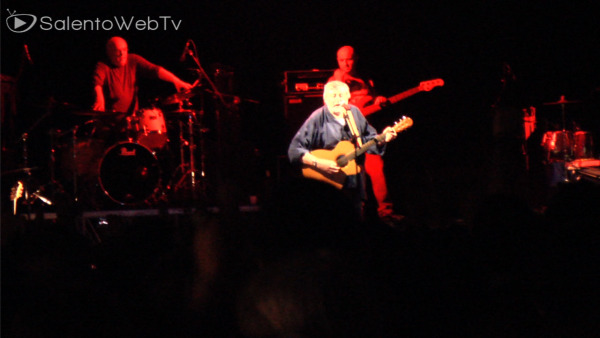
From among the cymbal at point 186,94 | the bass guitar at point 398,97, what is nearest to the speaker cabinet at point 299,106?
the bass guitar at point 398,97

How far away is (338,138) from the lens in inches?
244

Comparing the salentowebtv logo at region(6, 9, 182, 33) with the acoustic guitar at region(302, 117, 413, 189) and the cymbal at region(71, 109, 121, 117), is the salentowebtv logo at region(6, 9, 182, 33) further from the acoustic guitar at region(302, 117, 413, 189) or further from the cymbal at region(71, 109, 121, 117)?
the acoustic guitar at region(302, 117, 413, 189)

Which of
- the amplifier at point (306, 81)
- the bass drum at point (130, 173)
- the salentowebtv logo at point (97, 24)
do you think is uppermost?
the salentowebtv logo at point (97, 24)

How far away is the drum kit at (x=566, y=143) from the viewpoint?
9008 millimetres

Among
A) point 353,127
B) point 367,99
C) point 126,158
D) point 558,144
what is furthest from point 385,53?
point 126,158

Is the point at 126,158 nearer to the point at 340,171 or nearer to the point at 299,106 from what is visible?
the point at 299,106

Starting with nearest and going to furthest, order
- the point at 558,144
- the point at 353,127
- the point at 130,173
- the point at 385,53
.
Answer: the point at 353,127 → the point at 130,173 → the point at 385,53 → the point at 558,144

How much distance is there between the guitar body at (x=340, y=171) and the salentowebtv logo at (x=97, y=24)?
379cm

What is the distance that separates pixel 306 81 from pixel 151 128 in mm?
2048

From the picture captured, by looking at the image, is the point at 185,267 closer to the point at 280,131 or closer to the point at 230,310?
the point at 230,310

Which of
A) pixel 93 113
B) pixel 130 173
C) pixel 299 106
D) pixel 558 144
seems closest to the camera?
pixel 93 113

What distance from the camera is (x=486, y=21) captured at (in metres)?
8.69

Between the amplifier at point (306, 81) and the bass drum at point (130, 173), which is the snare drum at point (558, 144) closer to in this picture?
the amplifier at point (306, 81)

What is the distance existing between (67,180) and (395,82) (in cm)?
464
